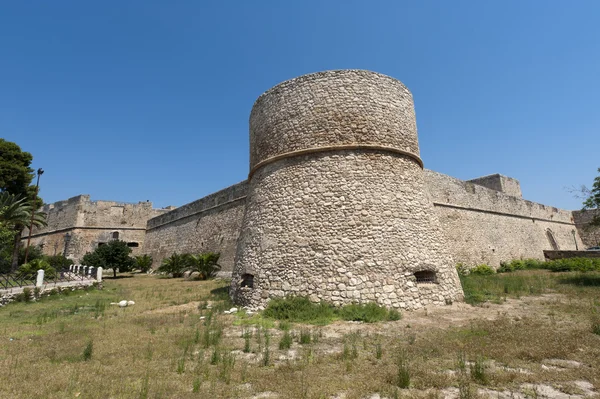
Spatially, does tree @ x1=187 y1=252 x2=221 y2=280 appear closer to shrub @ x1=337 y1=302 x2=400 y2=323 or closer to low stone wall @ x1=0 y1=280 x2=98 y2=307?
low stone wall @ x1=0 y1=280 x2=98 y2=307

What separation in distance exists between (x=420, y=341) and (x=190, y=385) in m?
3.51

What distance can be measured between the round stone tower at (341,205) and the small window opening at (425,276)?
1.1 inches

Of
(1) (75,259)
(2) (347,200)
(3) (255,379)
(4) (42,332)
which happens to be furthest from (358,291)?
(1) (75,259)

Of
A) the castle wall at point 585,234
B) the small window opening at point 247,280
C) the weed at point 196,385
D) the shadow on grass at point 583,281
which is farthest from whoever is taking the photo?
the castle wall at point 585,234

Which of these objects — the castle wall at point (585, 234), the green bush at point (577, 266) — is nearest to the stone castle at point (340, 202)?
the green bush at point (577, 266)

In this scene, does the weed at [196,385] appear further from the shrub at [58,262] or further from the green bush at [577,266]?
the shrub at [58,262]

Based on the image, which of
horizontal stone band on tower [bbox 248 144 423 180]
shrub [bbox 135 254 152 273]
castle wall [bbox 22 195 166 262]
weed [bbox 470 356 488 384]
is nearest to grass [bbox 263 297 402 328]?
weed [bbox 470 356 488 384]

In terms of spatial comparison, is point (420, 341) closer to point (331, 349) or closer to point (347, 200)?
point (331, 349)

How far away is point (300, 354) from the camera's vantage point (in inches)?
187

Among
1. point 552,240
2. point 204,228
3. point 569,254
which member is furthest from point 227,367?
point 552,240

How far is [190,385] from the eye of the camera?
12.1ft

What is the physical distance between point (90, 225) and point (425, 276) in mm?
29840

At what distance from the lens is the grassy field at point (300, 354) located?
353 cm

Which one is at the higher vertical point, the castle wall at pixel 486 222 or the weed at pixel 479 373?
the castle wall at pixel 486 222
